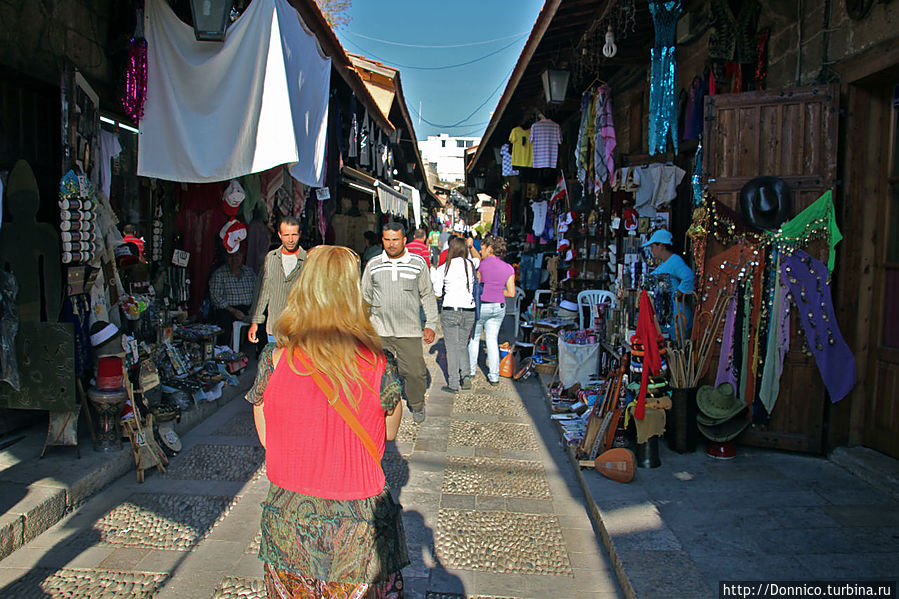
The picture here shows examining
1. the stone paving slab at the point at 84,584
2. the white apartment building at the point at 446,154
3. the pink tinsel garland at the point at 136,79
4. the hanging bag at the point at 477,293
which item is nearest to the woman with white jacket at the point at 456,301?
the hanging bag at the point at 477,293

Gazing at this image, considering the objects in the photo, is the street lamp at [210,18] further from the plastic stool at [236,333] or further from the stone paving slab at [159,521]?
the plastic stool at [236,333]

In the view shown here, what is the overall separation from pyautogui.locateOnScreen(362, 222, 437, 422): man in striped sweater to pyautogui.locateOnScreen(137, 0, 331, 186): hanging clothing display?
1.33 meters

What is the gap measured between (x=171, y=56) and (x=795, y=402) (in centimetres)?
584

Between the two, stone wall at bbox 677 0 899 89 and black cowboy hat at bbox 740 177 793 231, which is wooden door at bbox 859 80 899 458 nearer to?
stone wall at bbox 677 0 899 89

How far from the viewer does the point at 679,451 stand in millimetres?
4801

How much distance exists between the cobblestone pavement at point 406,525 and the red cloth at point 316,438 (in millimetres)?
1507

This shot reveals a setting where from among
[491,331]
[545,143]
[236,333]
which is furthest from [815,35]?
[236,333]

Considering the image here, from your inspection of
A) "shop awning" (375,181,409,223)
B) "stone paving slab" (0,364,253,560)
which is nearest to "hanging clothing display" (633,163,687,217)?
"stone paving slab" (0,364,253,560)

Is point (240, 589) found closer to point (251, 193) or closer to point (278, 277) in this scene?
point (278, 277)

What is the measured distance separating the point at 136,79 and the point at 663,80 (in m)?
5.18

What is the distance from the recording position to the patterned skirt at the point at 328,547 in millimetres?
1931

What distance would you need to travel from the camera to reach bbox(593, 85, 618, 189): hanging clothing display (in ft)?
26.1

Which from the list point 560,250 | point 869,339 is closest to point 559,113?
point 560,250

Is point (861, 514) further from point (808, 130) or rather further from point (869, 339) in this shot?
point (808, 130)
